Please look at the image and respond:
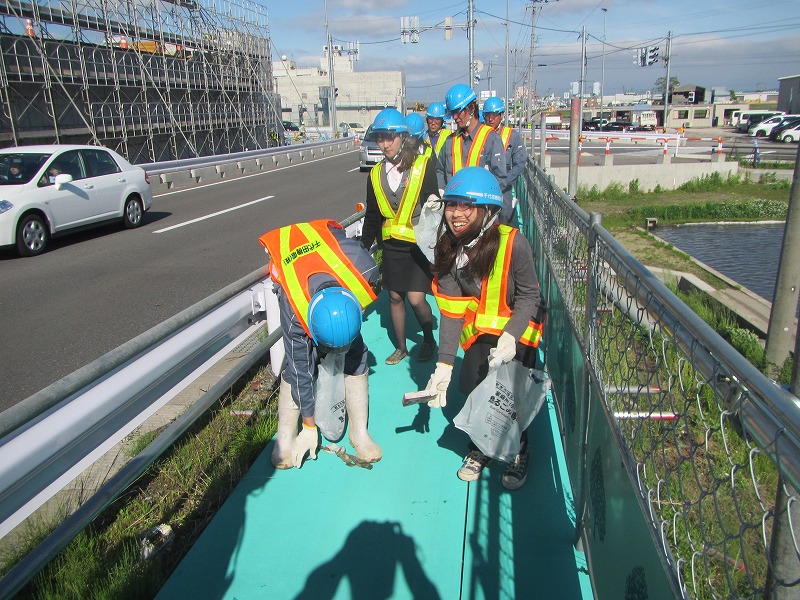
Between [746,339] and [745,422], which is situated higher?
[745,422]

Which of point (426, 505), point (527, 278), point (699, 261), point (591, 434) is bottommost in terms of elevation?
point (699, 261)

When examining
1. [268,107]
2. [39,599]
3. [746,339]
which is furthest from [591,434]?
[268,107]

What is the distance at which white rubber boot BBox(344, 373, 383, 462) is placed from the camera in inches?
149

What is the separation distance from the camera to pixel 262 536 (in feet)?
10.6

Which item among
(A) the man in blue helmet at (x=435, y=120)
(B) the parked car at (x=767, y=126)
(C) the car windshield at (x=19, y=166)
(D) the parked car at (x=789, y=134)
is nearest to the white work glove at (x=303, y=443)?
(A) the man in blue helmet at (x=435, y=120)

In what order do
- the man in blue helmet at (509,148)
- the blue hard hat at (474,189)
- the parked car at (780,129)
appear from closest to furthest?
the blue hard hat at (474,189) → the man in blue helmet at (509,148) → the parked car at (780,129)

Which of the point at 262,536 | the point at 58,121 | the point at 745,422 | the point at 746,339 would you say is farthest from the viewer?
the point at 58,121

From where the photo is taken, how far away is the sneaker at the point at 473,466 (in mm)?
3590

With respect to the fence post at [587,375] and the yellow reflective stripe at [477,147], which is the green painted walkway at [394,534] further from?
the yellow reflective stripe at [477,147]

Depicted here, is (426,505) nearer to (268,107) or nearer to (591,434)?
(591,434)

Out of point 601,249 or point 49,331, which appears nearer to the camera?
point 601,249

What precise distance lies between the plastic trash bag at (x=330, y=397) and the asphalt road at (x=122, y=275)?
8.75 feet

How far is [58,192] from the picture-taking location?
429 inches

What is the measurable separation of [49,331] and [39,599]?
4.58 m
